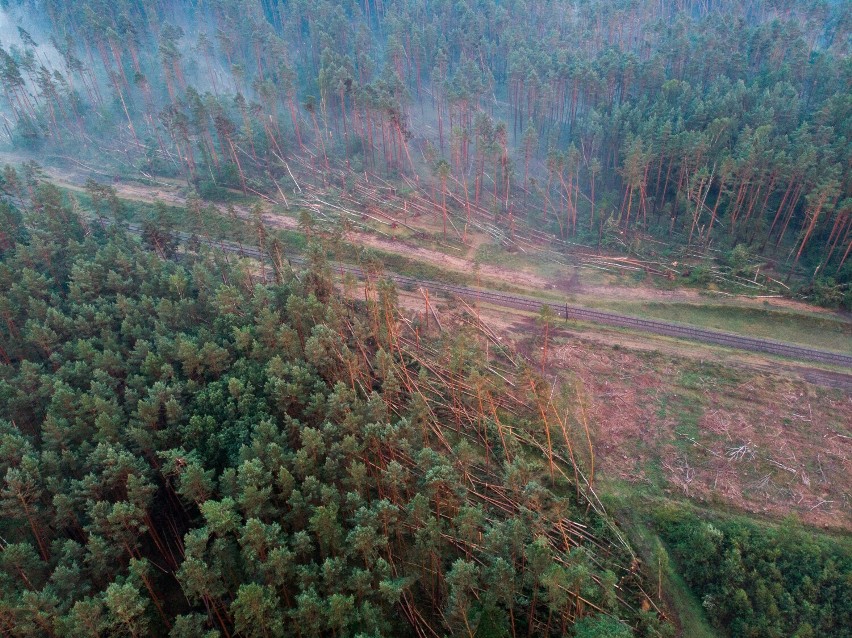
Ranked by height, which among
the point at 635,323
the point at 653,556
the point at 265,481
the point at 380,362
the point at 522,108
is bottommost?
the point at 653,556

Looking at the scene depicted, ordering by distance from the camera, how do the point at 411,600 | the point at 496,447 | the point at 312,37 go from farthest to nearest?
the point at 312,37 < the point at 496,447 < the point at 411,600

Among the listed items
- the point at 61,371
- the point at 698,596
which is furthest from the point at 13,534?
the point at 698,596

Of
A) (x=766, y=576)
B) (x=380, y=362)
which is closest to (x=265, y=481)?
(x=380, y=362)

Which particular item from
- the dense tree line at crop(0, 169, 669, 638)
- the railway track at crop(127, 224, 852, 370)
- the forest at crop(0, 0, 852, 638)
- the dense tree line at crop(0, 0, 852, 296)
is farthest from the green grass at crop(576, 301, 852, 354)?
the dense tree line at crop(0, 169, 669, 638)

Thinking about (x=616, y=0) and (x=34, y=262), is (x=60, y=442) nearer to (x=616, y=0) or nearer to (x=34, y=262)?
(x=34, y=262)

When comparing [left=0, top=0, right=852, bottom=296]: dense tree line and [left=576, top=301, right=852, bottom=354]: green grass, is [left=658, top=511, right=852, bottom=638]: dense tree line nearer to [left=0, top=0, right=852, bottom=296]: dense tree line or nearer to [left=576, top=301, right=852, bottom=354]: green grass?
[left=576, top=301, right=852, bottom=354]: green grass

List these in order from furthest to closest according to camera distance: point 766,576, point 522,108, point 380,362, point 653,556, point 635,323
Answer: point 522,108 < point 635,323 < point 380,362 < point 653,556 < point 766,576

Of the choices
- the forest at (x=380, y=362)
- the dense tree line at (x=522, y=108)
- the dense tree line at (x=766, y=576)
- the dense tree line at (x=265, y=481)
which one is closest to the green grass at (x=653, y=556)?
the forest at (x=380, y=362)

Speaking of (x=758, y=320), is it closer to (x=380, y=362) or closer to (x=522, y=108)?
(x=380, y=362)
